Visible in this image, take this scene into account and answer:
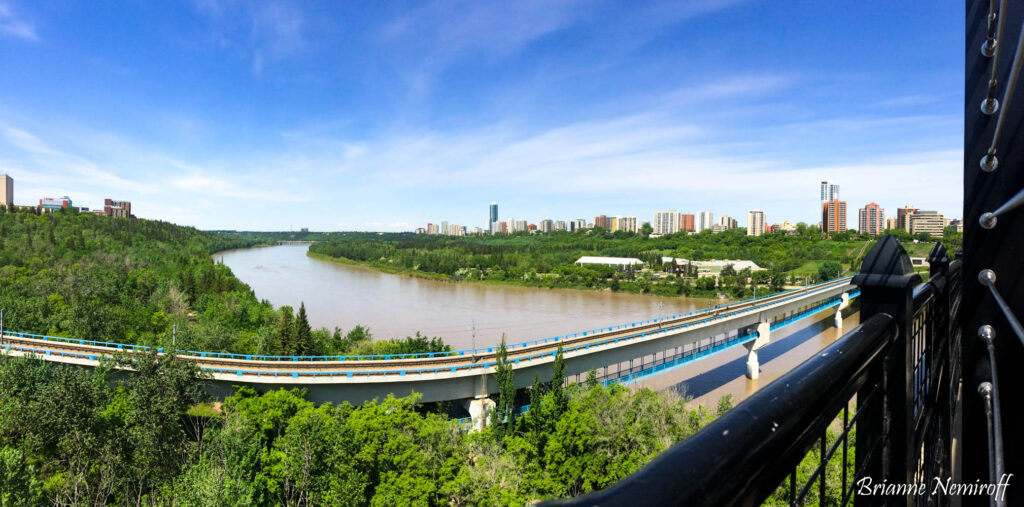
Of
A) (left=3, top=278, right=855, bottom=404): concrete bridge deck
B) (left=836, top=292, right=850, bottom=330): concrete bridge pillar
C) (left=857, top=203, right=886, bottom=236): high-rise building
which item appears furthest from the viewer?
(left=857, top=203, right=886, bottom=236): high-rise building

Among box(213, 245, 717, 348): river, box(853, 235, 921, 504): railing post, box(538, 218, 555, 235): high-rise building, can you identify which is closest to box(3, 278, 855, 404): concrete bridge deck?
box(213, 245, 717, 348): river

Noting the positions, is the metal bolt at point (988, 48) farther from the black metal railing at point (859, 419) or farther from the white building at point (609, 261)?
the white building at point (609, 261)

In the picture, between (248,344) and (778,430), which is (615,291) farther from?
(778,430)

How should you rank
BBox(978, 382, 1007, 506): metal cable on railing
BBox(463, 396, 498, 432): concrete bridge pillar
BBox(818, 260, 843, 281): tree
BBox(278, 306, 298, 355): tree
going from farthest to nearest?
1. BBox(818, 260, 843, 281): tree
2. BBox(278, 306, 298, 355): tree
3. BBox(463, 396, 498, 432): concrete bridge pillar
4. BBox(978, 382, 1007, 506): metal cable on railing

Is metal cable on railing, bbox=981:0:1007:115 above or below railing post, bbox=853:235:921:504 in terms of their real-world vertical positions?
above

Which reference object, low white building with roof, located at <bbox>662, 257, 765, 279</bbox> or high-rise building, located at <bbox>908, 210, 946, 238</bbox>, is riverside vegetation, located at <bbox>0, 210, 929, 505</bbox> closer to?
low white building with roof, located at <bbox>662, 257, 765, 279</bbox>

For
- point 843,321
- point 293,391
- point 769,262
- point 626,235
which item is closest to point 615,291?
point 843,321

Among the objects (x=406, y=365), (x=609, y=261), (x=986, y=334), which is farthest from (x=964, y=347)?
(x=609, y=261)
